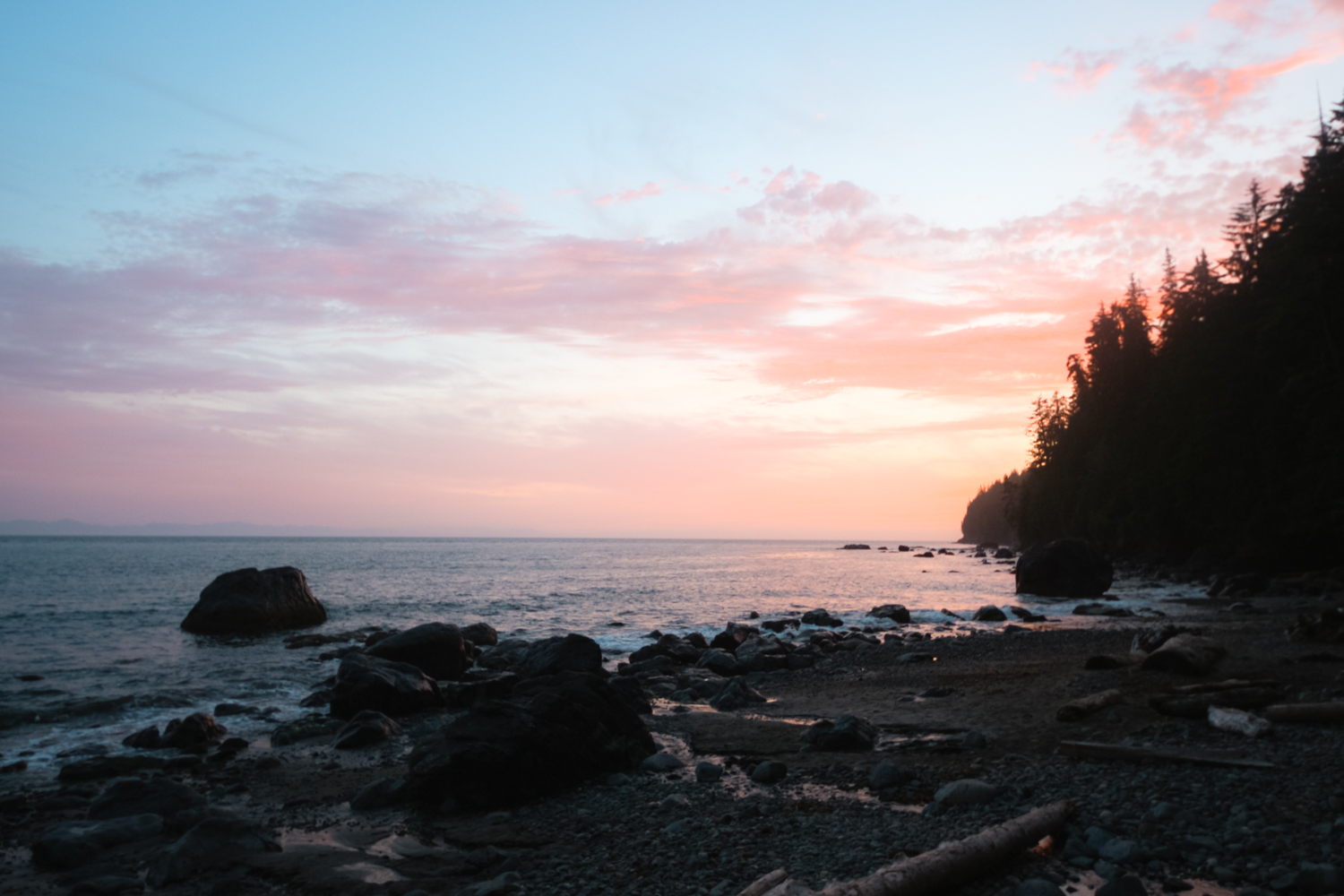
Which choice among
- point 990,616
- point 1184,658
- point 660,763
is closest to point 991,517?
point 990,616

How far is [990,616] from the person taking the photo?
28.4 meters

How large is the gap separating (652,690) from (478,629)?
36.9 ft

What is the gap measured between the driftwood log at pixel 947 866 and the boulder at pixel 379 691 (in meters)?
11.2

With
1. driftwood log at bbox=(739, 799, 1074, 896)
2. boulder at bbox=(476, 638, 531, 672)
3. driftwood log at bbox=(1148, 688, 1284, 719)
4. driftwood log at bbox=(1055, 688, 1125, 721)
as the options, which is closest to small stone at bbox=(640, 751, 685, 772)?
driftwood log at bbox=(739, 799, 1074, 896)

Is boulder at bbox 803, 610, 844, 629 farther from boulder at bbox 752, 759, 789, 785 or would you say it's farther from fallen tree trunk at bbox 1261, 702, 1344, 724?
boulder at bbox 752, 759, 789, 785

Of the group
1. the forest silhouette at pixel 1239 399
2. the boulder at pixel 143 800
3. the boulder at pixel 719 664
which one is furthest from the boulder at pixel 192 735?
the forest silhouette at pixel 1239 399

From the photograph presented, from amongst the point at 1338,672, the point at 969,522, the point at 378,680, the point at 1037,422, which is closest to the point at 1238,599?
the point at 1338,672

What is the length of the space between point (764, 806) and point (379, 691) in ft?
31.7

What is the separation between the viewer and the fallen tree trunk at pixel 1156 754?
7.73m

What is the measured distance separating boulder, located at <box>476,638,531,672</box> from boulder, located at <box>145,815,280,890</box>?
12.2m

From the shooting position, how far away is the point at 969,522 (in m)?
196

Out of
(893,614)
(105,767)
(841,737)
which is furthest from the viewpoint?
(893,614)

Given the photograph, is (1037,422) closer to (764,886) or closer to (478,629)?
(478,629)

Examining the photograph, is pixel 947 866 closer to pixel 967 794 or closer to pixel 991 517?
pixel 967 794
